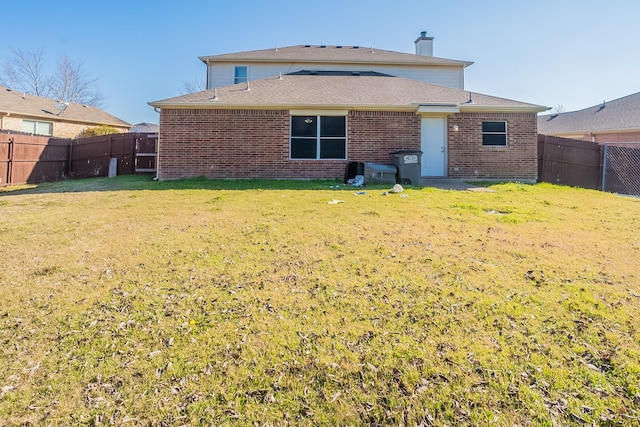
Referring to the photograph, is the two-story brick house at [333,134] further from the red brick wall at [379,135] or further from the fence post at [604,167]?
the fence post at [604,167]

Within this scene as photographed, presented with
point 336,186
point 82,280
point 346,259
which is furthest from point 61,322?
point 336,186

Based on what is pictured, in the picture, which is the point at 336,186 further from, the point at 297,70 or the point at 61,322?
the point at 297,70

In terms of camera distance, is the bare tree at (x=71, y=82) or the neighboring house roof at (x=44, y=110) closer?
the neighboring house roof at (x=44, y=110)

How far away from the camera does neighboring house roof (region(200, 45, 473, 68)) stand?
18391mm

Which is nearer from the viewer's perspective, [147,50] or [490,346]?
[490,346]

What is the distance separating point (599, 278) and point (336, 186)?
7.84m

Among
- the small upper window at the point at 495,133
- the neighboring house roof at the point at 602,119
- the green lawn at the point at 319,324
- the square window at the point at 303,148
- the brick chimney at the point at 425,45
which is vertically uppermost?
the brick chimney at the point at 425,45

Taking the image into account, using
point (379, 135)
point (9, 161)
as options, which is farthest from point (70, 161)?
point (379, 135)

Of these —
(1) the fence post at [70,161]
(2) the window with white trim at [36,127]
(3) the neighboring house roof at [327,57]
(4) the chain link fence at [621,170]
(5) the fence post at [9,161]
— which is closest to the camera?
(4) the chain link fence at [621,170]

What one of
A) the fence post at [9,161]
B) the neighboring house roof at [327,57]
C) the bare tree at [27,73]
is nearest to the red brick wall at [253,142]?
the fence post at [9,161]

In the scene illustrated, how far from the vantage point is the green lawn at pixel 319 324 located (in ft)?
7.15

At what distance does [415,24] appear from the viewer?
21.5 metres

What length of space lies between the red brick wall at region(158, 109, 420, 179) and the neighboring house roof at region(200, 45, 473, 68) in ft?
23.3

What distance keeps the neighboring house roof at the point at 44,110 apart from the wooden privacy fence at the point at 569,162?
2681 cm
